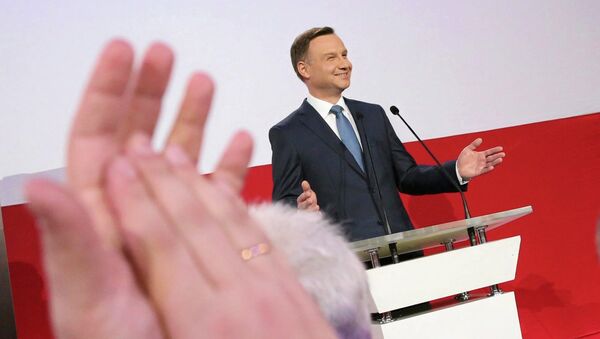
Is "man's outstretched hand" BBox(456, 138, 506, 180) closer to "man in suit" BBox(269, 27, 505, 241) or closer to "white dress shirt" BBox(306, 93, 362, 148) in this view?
"man in suit" BBox(269, 27, 505, 241)

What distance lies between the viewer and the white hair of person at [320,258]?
357 millimetres

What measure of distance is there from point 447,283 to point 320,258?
3.90ft

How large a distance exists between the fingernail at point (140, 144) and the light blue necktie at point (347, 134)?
62.2 inches

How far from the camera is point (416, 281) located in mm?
1455

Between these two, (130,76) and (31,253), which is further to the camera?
(31,253)

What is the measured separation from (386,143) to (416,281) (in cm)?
63

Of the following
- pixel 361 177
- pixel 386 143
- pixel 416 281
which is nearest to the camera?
pixel 416 281

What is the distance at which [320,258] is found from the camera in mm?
368

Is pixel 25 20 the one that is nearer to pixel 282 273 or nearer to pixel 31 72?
pixel 31 72

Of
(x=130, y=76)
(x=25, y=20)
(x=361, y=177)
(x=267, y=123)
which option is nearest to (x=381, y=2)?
(x=267, y=123)

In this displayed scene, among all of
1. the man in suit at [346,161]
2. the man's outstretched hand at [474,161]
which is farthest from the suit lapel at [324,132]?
the man's outstretched hand at [474,161]

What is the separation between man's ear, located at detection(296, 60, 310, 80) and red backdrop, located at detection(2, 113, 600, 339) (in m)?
0.67

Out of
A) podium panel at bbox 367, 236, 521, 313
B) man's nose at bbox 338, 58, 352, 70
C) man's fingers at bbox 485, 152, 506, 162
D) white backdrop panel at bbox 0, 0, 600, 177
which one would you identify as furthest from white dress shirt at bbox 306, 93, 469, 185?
podium panel at bbox 367, 236, 521, 313

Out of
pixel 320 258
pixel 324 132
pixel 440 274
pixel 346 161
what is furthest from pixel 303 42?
pixel 320 258
